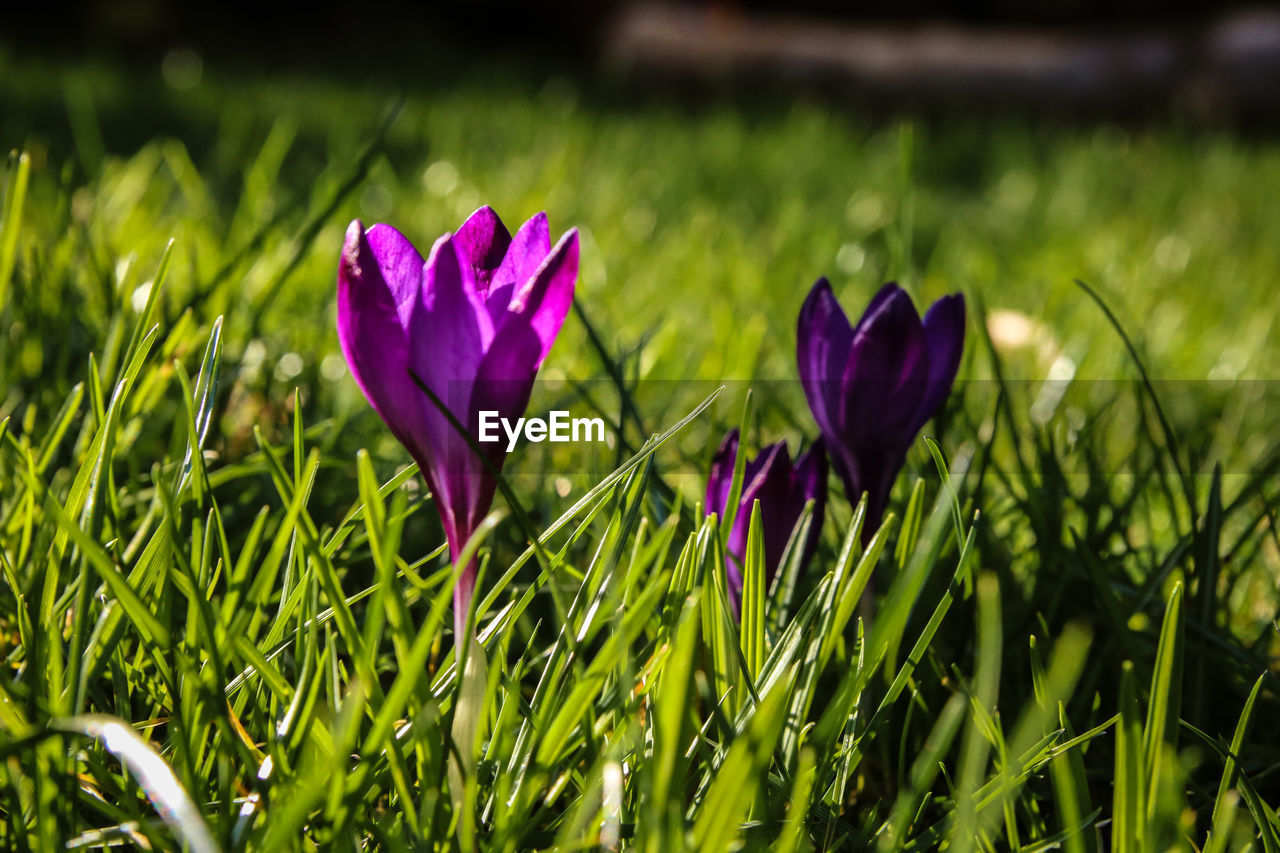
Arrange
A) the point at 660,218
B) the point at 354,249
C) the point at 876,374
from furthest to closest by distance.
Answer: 1. the point at 660,218
2. the point at 876,374
3. the point at 354,249

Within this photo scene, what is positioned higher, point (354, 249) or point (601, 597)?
point (354, 249)

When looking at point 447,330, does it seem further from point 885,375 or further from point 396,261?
point 885,375

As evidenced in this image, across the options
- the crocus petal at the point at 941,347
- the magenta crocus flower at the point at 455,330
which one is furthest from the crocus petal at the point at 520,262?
the crocus petal at the point at 941,347

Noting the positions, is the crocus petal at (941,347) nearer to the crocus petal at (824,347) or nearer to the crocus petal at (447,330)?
the crocus petal at (824,347)

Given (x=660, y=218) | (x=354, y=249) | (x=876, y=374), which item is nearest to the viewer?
(x=354, y=249)

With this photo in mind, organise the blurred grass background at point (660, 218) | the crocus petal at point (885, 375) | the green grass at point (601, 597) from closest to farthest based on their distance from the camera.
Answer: the green grass at point (601, 597) → the crocus petal at point (885, 375) → the blurred grass background at point (660, 218)

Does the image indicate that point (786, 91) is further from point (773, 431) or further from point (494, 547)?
point (494, 547)

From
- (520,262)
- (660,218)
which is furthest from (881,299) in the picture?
(660,218)
